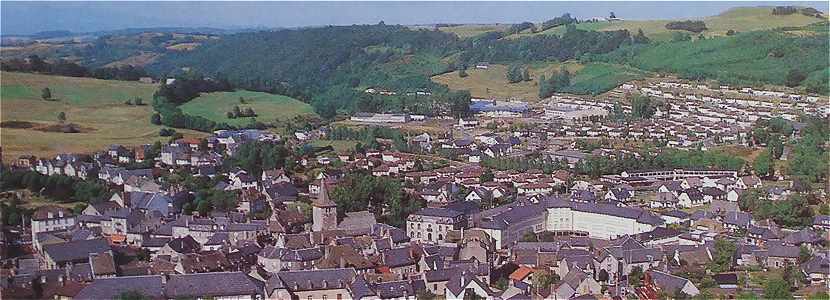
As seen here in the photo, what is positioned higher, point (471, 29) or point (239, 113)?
point (471, 29)

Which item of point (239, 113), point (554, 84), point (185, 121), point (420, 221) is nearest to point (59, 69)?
point (239, 113)

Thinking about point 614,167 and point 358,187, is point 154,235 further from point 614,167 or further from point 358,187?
point 614,167

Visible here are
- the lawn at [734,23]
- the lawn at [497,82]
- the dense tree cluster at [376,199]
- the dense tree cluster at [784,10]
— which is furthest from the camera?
the dense tree cluster at [784,10]

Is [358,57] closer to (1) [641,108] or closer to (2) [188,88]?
(2) [188,88]

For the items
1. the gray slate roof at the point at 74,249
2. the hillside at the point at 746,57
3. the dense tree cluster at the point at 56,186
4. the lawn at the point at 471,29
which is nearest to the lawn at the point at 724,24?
the hillside at the point at 746,57

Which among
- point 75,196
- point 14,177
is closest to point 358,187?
point 75,196

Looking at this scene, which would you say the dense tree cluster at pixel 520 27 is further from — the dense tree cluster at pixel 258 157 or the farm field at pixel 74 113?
the dense tree cluster at pixel 258 157
